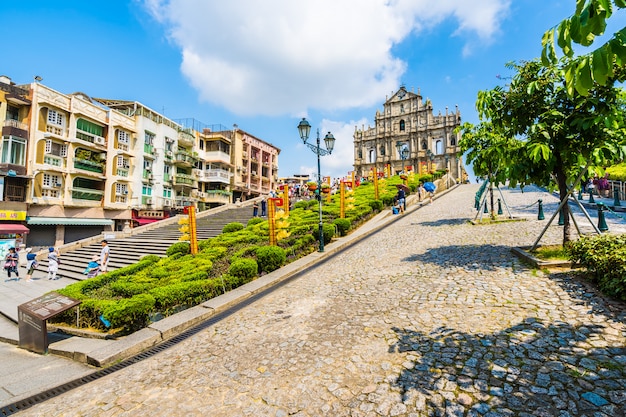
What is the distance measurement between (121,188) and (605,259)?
3667 centimetres

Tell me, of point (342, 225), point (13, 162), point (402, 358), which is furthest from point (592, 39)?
point (13, 162)

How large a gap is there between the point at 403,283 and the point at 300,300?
8.91 feet

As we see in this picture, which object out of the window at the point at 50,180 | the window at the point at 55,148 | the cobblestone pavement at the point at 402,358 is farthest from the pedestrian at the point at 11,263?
the cobblestone pavement at the point at 402,358

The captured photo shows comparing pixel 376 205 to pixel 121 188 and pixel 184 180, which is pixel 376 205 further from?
pixel 184 180

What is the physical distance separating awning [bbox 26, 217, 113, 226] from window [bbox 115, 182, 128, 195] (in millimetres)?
3247

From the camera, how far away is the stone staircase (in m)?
15.9

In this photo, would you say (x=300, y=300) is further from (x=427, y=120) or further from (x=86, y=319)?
(x=427, y=120)

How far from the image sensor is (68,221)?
2639cm

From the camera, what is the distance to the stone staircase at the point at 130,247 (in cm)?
1590

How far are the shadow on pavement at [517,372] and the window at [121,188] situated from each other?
1347 inches

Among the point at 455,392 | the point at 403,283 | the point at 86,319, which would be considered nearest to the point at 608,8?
the point at 455,392

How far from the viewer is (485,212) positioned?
768 inches

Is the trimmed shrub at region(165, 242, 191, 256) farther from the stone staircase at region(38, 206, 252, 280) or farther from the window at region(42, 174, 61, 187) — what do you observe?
the window at region(42, 174, 61, 187)

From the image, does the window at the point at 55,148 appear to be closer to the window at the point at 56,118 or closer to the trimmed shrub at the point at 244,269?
the window at the point at 56,118
